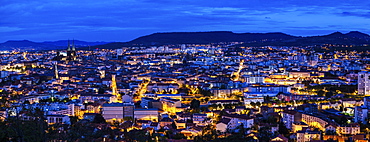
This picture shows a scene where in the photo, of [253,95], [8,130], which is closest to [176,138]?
[8,130]

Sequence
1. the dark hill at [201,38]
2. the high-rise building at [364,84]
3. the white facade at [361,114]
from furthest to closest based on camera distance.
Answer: the dark hill at [201,38] < the high-rise building at [364,84] < the white facade at [361,114]

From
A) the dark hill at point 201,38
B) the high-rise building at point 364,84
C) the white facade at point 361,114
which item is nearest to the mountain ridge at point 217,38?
the dark hill at point 201,38

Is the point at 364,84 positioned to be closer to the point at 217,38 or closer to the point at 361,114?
the point at 361,114

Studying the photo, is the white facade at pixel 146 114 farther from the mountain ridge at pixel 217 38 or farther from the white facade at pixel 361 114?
the mountain ridge at pixel 217 38

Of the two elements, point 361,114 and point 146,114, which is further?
point 146,114

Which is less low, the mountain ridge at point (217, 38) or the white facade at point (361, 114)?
the mountain ridge at point (217, 38)

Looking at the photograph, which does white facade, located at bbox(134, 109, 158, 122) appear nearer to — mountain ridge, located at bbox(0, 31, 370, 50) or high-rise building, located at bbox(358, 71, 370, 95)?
high-rise building, located at bbox(358, 71, 370, 95)

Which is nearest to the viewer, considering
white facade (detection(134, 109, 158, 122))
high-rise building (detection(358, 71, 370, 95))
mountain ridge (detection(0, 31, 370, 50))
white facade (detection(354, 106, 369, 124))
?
white facade (detection(354, 106, 369, 124))

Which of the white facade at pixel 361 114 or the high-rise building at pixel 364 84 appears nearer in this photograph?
the white facade at pixel 361 114

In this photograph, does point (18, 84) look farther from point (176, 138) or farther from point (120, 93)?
point (176, 138)

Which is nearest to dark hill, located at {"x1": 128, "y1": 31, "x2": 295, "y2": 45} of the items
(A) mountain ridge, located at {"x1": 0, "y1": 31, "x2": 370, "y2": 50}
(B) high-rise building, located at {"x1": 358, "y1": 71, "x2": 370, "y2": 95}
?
(A) mountain ridge, located at {"x1": 0, "y1": 31, "x2": 370, "y2": 50}

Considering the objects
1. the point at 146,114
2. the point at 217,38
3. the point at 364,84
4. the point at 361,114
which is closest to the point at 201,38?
the point at 217,38
